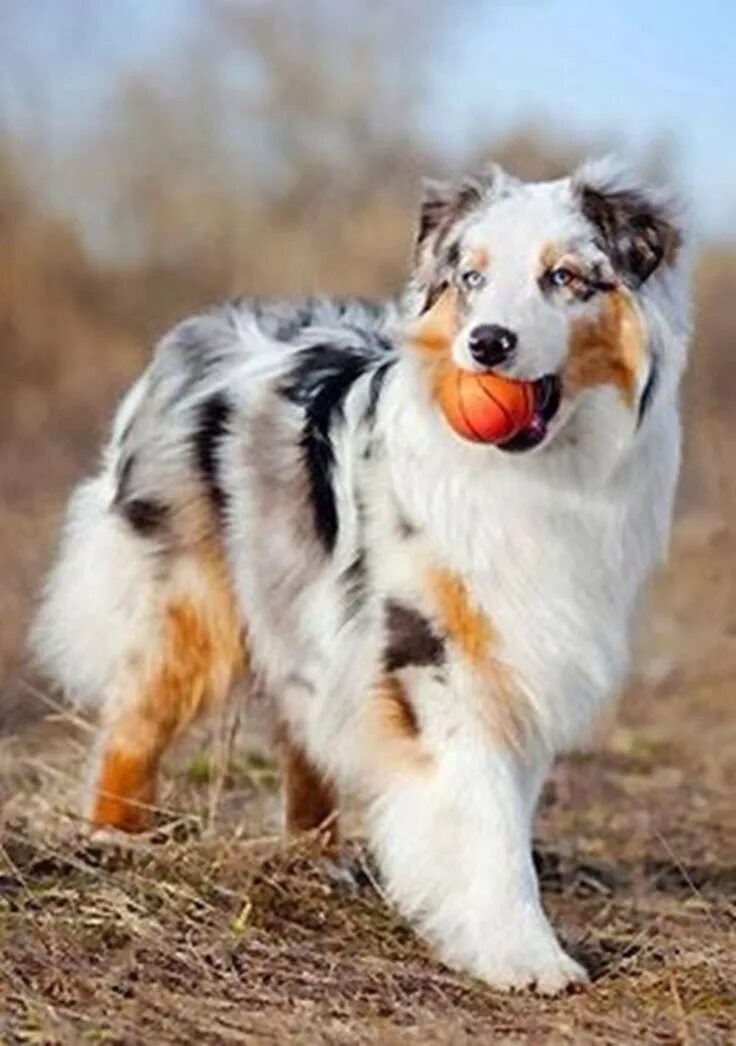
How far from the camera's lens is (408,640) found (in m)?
6.17

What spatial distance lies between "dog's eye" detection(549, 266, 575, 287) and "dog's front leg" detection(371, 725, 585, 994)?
1.15 m

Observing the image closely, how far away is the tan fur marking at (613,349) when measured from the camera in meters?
5.98

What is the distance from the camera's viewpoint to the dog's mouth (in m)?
5.88

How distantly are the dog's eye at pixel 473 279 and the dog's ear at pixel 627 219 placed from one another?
0.35 m

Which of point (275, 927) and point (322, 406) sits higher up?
point (322, 406)

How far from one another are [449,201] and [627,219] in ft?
1.69

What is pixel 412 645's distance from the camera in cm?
616

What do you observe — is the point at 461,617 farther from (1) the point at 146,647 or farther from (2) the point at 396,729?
(1) the point at 146,647

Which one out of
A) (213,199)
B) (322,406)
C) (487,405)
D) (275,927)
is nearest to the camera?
(487,405)

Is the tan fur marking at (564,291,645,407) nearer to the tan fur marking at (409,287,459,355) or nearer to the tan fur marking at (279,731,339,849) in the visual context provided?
the tan fur marking at (409,287,459,355)

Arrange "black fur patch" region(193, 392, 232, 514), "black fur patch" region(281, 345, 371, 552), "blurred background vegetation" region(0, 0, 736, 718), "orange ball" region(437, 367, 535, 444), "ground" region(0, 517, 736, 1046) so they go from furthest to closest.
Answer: "blurred background vegetation" region(0, 0, 736, 718) → "black fur patch" region(193, 392, 232, 514) → "black fur patch" region(281, 345, 371, 552) → "orange ball" region(437, 367, 535, 444) → "ground" region(0, 517, 736, 1046)

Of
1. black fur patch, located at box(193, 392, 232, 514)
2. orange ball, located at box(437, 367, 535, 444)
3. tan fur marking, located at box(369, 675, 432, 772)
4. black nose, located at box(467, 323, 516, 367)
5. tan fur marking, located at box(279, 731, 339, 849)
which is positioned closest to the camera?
black nose, located at box(467, 323, 516, 367)

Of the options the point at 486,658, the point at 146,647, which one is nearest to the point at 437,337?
the point at 486,658

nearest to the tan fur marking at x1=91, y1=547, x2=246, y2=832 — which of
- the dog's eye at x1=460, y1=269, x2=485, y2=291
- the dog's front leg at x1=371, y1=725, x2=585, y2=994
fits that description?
the dog's front leg at x1=371, y1=725, x2=585, y2=994
